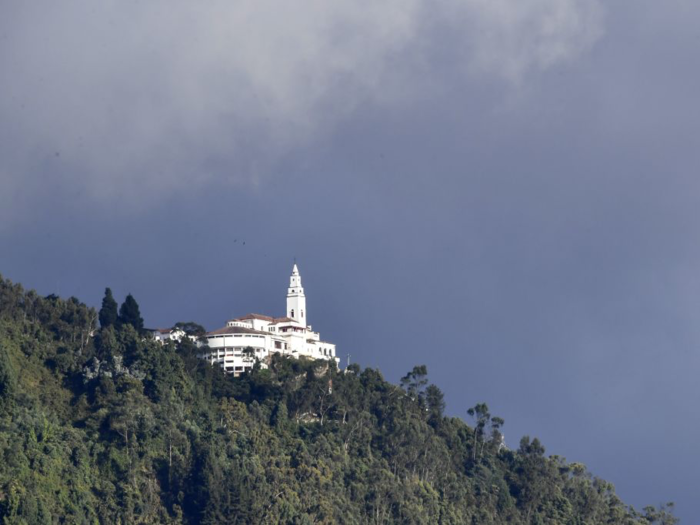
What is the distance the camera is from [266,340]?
12112cm

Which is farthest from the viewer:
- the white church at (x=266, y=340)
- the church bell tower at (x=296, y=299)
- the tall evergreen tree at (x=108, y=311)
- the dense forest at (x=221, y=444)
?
the church bell tower at (x=296, y=299)

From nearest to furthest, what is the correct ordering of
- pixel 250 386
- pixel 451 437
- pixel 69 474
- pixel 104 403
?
pixel 69 474, pixel 104 403, pixel 250 386, pixel 451 437

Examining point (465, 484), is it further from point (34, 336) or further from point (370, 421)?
point (34, 336)

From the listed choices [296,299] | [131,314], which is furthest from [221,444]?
[296,299]

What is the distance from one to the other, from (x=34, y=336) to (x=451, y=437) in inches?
1283

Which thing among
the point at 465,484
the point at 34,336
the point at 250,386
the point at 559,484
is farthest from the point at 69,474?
the point at 559,484

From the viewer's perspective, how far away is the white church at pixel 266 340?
11900 centimetres

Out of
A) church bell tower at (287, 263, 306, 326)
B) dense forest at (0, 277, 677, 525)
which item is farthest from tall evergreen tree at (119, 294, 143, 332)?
church bell tower at (287, 263, 306, 326)

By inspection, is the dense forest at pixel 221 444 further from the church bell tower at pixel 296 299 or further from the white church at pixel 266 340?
the church bell tower at pixel 296 299

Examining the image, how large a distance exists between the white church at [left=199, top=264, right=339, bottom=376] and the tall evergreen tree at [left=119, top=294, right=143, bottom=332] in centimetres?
616

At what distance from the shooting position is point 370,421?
11594cm

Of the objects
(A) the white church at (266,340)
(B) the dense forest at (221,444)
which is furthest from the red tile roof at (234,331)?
(B) the dense forest at (221,444)

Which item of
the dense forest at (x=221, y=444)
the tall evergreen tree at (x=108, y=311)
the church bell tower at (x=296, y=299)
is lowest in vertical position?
the dense forest at (x=221, y=444)

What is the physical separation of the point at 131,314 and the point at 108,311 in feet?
5.89
